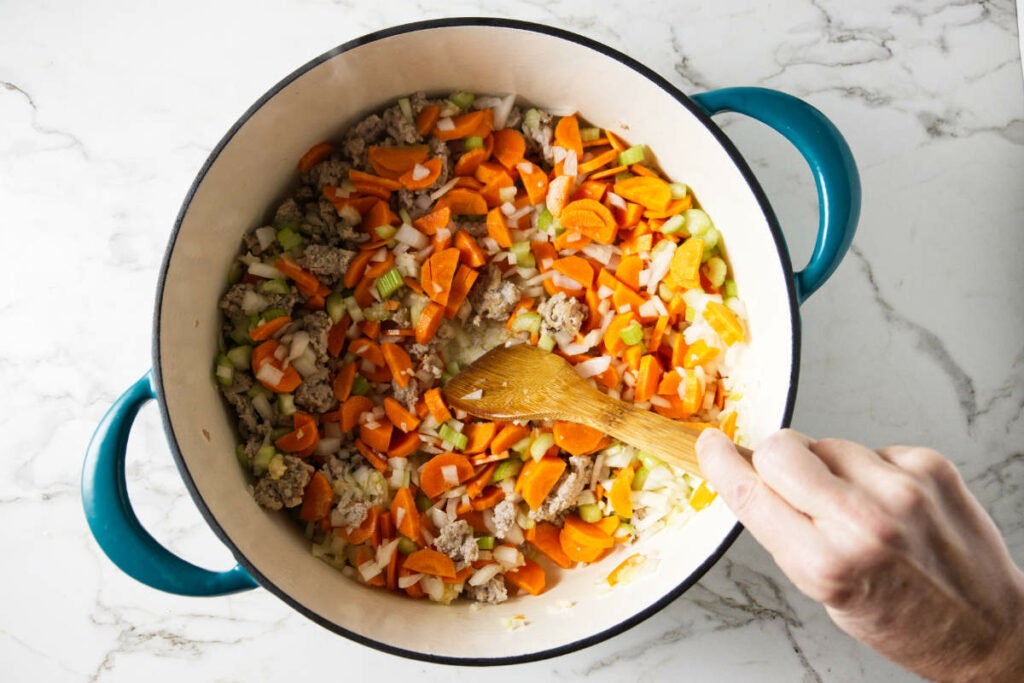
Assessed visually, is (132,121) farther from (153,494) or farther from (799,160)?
(799,160)

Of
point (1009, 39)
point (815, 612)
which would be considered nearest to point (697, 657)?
point (815, 612)

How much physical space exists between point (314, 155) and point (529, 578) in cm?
109

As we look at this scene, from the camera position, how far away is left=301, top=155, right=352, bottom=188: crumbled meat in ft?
5.78

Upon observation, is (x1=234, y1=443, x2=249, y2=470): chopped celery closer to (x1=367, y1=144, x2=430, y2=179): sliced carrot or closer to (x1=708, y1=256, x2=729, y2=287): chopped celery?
(x1=367, y1=144, x2=430, y2=179): sliced carrot

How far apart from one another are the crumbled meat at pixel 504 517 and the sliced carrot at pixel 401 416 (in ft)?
0.90

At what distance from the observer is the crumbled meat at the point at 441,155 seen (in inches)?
70.2

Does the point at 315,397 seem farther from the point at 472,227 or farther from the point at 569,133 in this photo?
the point at 569,133

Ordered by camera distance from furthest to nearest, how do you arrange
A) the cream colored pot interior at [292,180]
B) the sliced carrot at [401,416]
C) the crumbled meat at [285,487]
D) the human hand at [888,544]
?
the sliced carrot at [401,416], the crumbled meat at [285,487], the cream colored pot interior at [292,180], the human hand at [888,544]

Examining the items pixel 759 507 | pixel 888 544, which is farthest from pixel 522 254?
pixel 888 544

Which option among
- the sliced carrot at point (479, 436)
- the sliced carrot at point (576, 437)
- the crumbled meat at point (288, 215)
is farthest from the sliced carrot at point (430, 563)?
the crumbled meat at point (288, 215)

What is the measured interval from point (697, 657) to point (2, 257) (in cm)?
193

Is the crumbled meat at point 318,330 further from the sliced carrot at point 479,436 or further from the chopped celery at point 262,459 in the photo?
the sliced carrot at point 479,436

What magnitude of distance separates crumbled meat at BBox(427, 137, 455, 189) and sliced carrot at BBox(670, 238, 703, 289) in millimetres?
572

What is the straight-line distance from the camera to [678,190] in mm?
1752
